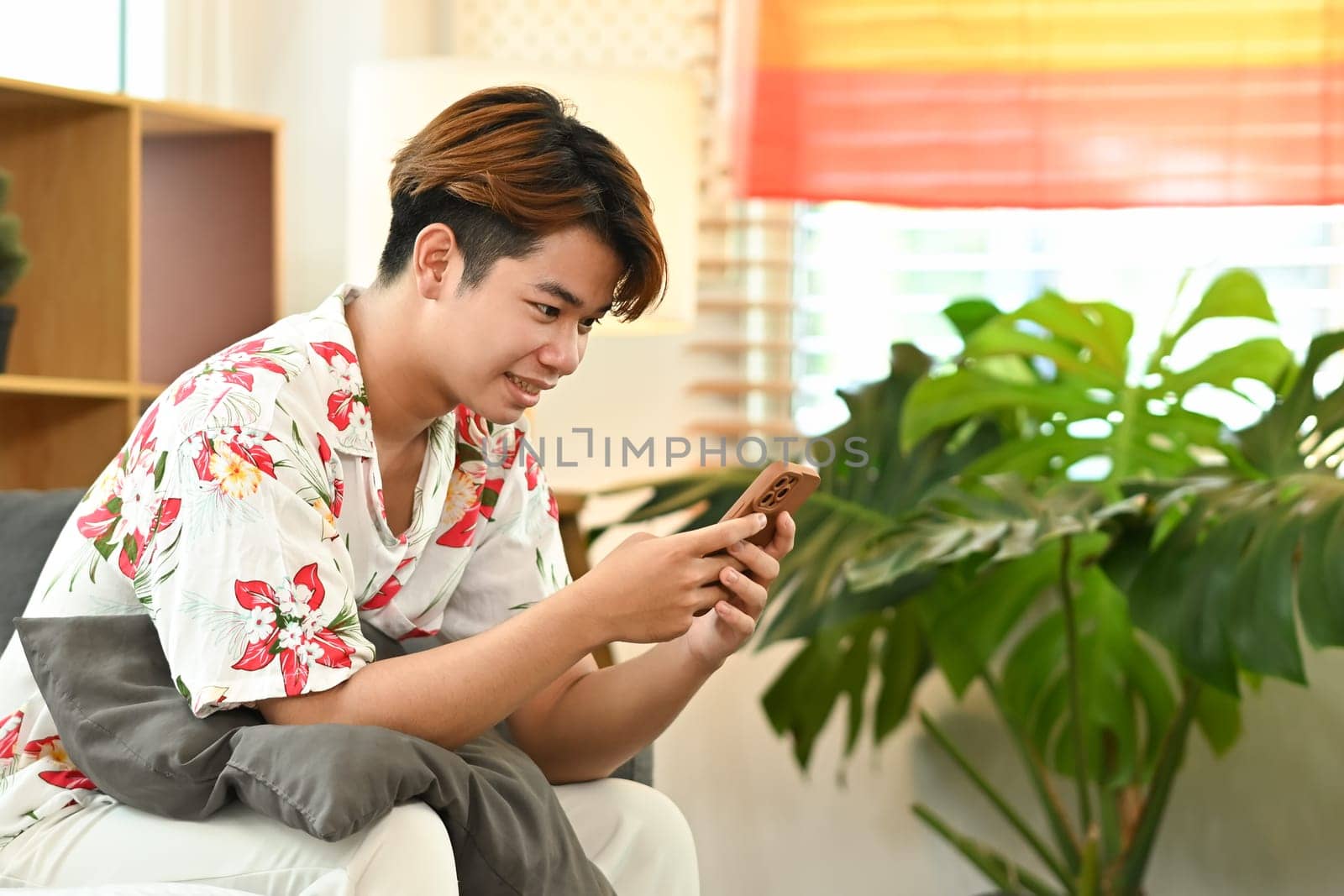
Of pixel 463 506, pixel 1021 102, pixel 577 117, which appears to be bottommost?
pixel 463 506

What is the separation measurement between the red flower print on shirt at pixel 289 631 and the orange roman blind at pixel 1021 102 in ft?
5.29

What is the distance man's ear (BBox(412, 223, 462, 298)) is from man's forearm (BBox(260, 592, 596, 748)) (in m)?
0.29

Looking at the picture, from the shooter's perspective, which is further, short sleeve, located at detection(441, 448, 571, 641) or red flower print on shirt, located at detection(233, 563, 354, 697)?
short sleeve, located at detection(441, 448, 571, 641)

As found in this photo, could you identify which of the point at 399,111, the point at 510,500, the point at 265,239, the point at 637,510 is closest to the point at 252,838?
the point at 510,500

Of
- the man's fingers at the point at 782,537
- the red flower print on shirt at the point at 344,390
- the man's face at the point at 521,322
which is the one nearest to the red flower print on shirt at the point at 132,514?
the red flower print on shirt at the point at 344,390

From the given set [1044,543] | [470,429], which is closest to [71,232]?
[470,429]

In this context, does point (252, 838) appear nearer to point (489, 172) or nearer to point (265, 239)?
point (489, 172)

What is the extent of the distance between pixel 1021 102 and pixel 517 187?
1.60 meters

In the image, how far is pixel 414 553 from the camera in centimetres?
129

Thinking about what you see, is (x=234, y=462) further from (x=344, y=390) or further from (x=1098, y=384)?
(x=1098, y=384)

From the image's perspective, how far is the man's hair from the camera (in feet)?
3.79

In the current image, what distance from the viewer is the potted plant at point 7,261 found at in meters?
1.88

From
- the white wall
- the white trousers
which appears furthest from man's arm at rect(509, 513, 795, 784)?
the white wall

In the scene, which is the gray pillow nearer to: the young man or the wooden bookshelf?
the young man
